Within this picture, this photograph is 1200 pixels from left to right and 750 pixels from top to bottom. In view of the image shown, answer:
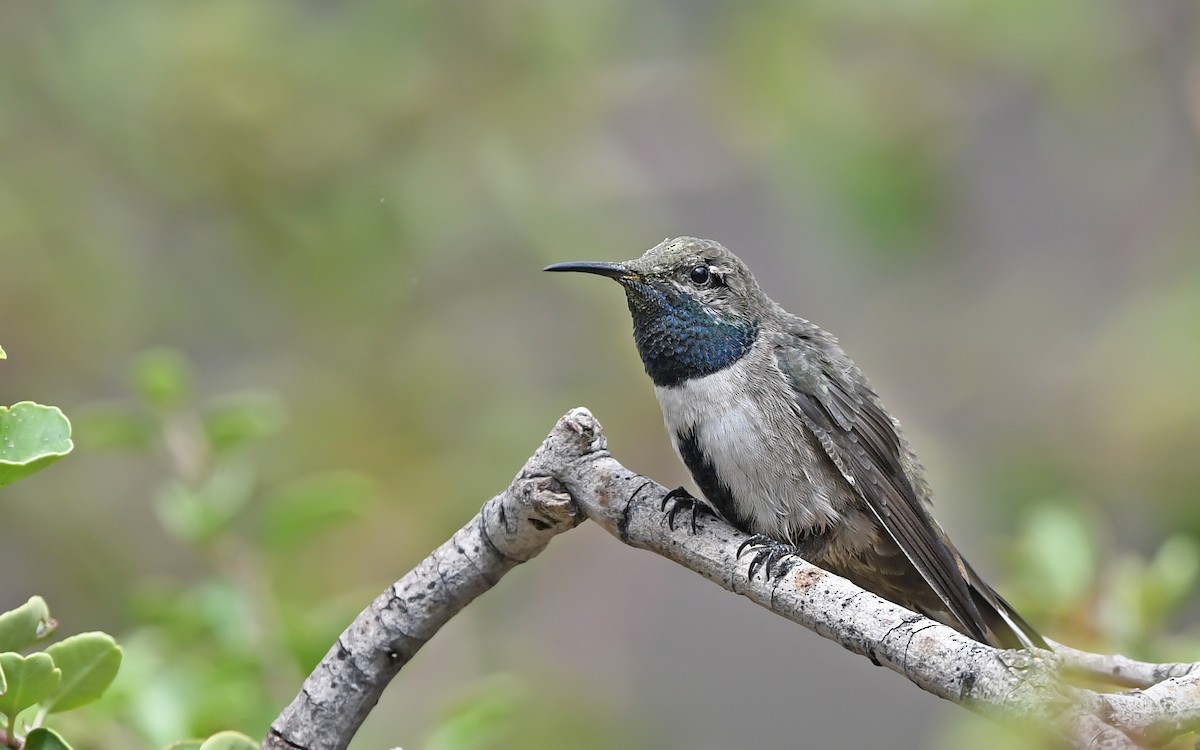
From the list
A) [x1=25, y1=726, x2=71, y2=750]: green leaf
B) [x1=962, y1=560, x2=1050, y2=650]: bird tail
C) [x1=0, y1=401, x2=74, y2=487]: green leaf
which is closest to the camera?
[x1=0, y1=401, x2=74, y2=487]: green leaf

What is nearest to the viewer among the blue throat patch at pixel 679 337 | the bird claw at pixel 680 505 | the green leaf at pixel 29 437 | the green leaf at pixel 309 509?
the green leaf at pixel 29 437

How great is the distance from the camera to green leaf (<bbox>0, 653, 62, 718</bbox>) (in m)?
1.76

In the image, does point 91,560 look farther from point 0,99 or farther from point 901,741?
point 901,741

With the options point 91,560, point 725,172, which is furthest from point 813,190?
point 91,560

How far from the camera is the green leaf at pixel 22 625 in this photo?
6.02 feet

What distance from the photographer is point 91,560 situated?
550 centimetres

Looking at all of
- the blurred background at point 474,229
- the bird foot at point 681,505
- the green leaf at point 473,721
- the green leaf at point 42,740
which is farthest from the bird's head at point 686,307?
the green leaf at point 42,740

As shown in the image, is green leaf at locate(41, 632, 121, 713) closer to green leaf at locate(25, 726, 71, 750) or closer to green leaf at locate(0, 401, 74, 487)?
green leaf at locate(25, 726, 71, 750)

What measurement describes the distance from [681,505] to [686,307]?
1.15 m

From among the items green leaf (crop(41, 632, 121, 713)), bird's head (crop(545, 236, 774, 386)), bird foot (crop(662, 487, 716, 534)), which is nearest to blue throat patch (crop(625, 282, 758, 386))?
bird's head (crop(545, 236, 774, 386))

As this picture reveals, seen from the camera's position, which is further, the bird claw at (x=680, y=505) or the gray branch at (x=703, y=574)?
the bird claw at (x=680, y=505)

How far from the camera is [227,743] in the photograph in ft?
6.42

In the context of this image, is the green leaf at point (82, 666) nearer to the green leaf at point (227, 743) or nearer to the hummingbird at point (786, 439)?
the green leaf at point (227, 743)

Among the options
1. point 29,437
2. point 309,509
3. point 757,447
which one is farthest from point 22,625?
point 757,447
